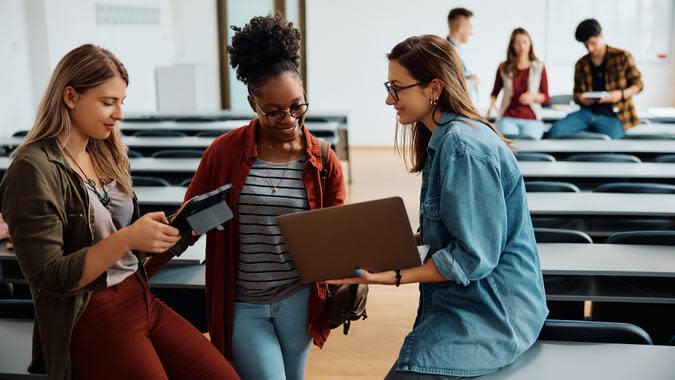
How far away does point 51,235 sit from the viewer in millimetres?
1517

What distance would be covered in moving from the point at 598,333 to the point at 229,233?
112cm

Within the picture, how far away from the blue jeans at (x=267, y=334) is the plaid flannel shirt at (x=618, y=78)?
4777mm

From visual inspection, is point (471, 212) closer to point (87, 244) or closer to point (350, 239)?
point (350, 239)

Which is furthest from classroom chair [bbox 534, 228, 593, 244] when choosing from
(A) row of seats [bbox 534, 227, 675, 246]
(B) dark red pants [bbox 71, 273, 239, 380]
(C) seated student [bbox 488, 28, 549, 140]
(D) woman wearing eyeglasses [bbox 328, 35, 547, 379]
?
(C) seated student [bbox 488, 28, 549, 140]

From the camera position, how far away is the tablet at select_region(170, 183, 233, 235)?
162cm

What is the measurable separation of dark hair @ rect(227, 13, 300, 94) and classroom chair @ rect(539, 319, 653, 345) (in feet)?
3.61

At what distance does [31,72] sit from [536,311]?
6966 millimetres

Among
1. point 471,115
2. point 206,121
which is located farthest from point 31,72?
point 471,115

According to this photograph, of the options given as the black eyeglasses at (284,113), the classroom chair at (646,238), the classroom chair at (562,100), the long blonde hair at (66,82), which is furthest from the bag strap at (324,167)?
the classroom chair at (562,100)

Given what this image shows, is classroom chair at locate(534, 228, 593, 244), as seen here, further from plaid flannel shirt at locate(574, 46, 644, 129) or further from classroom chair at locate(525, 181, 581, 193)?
plaid flannel shirt at locate(574, 46, 644, 129)

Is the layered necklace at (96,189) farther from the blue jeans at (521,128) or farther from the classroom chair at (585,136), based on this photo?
the classroom chair at (585,136)

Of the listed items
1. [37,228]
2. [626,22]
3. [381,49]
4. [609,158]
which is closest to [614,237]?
[609,158]

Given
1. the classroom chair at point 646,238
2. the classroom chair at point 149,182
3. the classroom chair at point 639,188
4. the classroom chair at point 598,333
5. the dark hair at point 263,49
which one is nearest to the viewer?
the dark hair at point 263,49

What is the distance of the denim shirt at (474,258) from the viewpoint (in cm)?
161
